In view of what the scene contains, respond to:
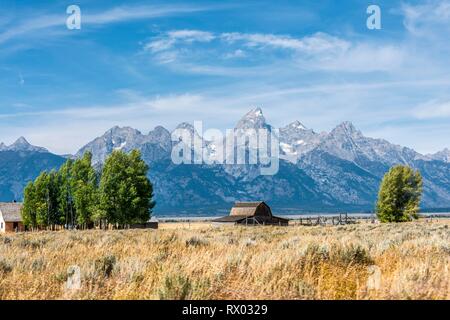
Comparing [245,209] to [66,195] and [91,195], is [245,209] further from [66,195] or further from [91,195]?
[91,195]

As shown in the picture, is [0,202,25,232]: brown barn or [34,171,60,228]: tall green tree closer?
[34,171,60,228]: tall green tree

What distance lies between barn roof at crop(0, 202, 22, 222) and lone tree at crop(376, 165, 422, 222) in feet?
204

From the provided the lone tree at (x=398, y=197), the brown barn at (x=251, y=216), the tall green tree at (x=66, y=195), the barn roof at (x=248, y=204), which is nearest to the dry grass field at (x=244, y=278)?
the tall green tree at (x=66, y=195)

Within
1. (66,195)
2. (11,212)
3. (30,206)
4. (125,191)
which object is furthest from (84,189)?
(11,212)

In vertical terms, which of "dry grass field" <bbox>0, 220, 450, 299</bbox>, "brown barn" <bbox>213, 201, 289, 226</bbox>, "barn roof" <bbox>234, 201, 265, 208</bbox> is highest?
"dry grass field" <bbox>0, 220, 450, 299</bbox>

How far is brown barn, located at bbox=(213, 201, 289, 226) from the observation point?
96856mm

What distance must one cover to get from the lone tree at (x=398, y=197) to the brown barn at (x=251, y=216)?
73.5 ft

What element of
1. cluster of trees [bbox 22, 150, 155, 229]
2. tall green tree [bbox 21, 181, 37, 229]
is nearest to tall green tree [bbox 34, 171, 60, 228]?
→ cluster of trees [bbox 22, 150, 155, 229]

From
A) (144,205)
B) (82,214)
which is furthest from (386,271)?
(82,214)

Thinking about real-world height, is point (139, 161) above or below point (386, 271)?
above

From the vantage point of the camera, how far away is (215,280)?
963 cm

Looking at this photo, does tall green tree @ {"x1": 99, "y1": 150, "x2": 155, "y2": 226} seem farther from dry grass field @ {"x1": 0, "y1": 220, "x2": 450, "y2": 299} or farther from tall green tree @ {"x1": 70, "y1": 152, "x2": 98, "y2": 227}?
dry grass field @ {"x1": 0, "y1": 220, "x2": 450, "y2": 299}
